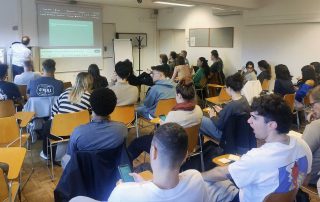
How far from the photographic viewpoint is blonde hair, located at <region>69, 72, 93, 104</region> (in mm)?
3599

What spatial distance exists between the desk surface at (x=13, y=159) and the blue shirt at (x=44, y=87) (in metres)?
2.02

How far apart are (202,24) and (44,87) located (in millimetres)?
6371

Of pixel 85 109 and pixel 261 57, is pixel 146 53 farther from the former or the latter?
pixel 85 109

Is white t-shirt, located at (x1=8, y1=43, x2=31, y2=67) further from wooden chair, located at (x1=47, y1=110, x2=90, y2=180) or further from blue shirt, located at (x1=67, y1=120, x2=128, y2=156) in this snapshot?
blue shirt, located at (x1=67, y1=120, x2=128, y2=156)

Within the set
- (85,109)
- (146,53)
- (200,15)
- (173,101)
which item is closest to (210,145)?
(173,101)

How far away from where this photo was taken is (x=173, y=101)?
4.34 meters

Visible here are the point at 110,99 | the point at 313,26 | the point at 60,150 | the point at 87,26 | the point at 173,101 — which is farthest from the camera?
the point at 87,26

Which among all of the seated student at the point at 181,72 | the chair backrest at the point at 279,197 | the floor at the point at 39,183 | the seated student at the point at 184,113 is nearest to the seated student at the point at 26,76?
the floor at the point at 39,183

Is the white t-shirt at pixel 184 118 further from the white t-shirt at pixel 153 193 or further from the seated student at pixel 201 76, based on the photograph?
the seated student at pixel 201 76

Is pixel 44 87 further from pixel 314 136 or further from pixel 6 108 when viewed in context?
pixel 314 136

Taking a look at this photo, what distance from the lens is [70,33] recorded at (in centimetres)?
901

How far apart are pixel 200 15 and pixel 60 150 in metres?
7.15

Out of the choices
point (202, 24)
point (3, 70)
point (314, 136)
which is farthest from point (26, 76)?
point (202, 24)

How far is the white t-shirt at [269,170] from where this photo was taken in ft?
5.23
